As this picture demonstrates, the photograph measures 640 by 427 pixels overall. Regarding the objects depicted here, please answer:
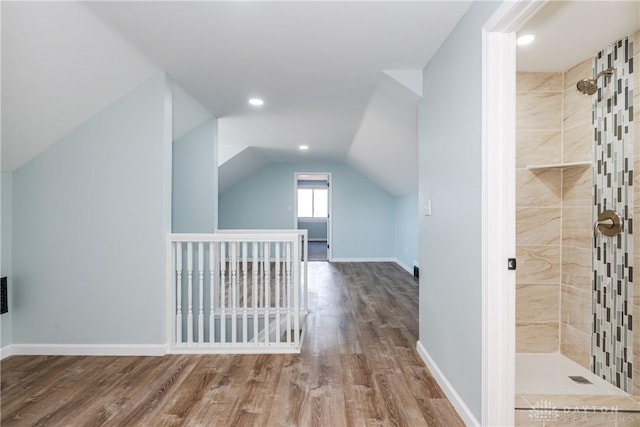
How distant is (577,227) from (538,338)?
0.84 metres

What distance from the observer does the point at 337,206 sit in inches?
312

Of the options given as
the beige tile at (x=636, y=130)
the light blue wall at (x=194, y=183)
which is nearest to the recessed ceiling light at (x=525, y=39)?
the beige tile at (x=636, y=130)

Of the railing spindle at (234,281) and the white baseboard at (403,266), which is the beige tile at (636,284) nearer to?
the railing spindle at (234,281)

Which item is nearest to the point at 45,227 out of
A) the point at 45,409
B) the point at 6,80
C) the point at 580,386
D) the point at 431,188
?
the point at 6,80

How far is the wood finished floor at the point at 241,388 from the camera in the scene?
1916 mm

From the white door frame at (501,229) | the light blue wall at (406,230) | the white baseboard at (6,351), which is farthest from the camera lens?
the light blue wall at (406,230)

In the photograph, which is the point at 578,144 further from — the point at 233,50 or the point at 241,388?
the point at 241,388

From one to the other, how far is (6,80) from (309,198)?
10505 millimetres

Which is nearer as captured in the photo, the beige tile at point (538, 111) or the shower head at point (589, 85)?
the shower head at point (589, 85)

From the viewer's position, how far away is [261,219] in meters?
8.05

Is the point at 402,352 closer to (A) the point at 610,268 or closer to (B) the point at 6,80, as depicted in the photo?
(A) the point at 610,268

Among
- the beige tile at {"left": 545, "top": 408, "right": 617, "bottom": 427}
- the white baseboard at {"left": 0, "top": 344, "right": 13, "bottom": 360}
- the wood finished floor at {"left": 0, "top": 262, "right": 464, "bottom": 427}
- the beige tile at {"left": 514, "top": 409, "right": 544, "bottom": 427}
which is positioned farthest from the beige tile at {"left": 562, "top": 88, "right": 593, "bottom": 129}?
the white baseboard at {"left": 0, "top": 344, "right": 13, "bottom": 360}

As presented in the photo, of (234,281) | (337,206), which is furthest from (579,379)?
(337,206)

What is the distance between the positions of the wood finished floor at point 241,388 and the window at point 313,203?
30.5 feet
